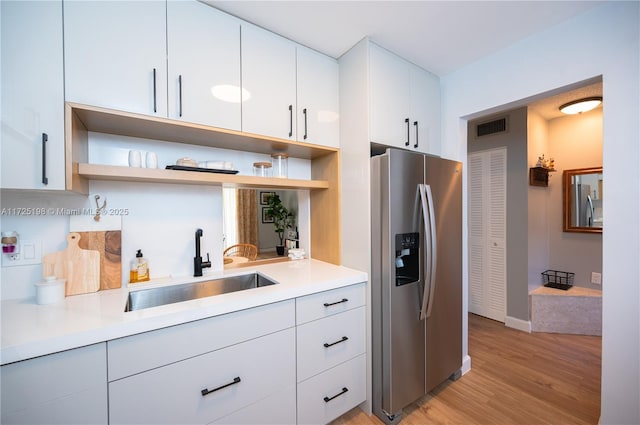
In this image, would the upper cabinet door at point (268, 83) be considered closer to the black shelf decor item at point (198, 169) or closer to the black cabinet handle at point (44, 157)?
the black shelf decor item at point (198, 169)

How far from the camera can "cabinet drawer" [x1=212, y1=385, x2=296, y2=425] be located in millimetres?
1226

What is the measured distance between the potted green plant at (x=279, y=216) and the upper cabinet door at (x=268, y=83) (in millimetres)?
675

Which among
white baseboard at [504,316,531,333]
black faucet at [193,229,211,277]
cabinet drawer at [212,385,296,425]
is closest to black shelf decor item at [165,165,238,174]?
black faucet at [193,229,211,277]

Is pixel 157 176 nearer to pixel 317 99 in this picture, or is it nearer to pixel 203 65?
pixel 203 65

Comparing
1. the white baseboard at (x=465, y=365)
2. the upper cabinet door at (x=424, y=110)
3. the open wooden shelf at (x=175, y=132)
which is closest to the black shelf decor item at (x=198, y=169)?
the open wooden shelf at (x=175, y=132)

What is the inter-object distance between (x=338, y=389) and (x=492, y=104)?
90.1 inches

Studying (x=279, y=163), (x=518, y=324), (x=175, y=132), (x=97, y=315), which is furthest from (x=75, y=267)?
(x=518, y=324)

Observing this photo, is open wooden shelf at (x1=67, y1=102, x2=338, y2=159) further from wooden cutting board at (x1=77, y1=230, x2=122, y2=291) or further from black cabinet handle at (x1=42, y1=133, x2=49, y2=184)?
wooden cutting board at (x1=77, y1=230, x2=122, y2=291)

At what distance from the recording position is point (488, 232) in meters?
3.18

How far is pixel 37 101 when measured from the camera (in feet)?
3.48

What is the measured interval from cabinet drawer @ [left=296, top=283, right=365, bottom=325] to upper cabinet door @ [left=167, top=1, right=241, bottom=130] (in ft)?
3.65

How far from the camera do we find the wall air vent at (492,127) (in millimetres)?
3035

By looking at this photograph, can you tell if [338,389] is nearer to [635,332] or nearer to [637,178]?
[635,332]

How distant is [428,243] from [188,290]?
156 centimetres
